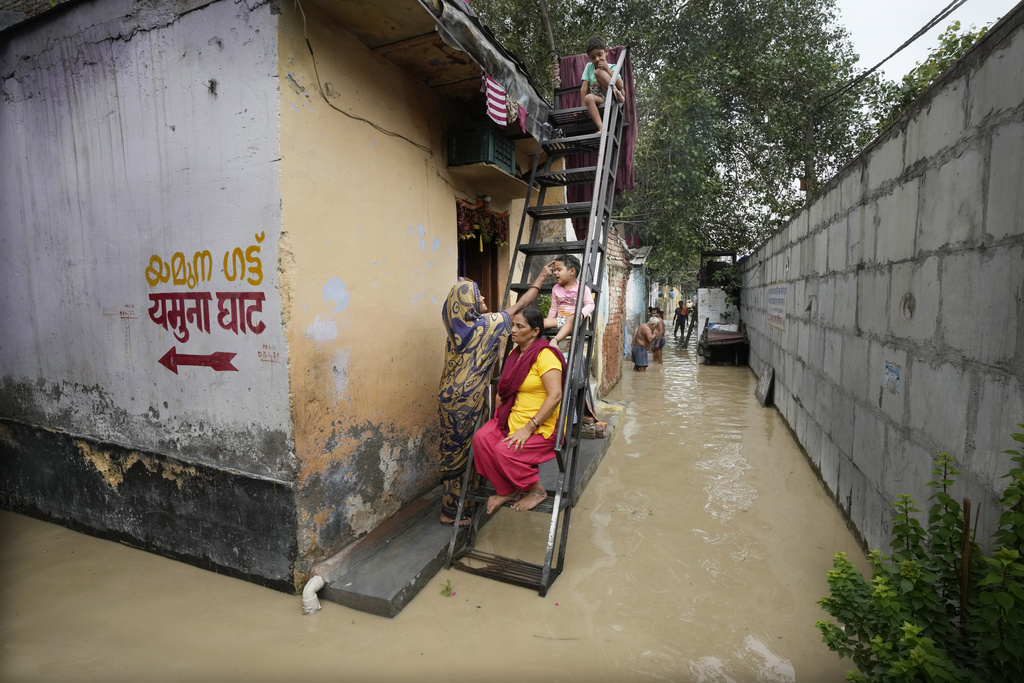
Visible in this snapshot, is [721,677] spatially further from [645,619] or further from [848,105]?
[848,105]

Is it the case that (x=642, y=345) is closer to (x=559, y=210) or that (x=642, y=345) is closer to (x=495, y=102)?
(x=559, y=210)

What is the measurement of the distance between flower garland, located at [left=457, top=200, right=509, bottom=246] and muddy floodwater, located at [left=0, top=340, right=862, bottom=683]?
8.45 ft

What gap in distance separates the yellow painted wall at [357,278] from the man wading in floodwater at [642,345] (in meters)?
8.50

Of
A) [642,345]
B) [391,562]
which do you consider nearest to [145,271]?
[391,562]

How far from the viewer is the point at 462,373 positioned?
3500mm

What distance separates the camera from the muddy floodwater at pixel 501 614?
246cm

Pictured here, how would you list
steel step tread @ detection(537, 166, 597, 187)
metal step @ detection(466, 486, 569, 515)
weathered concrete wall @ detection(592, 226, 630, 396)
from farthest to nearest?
weathered concrete wall @ detection(592, 226, 630, 396) → steel step tread @ detection(537, 166, 597, 187) → metal step @ detection(466, 486, 569, 515)

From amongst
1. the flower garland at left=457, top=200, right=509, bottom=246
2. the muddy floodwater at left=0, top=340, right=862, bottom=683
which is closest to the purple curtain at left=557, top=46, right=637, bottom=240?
the flower garland at left=457, top=200, right=509, bottom=246

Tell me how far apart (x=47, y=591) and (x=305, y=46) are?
11.7ft

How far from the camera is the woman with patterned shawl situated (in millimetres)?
3471

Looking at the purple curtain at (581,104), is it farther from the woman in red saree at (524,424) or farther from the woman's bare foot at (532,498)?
the woman's bare foot at (532,498)

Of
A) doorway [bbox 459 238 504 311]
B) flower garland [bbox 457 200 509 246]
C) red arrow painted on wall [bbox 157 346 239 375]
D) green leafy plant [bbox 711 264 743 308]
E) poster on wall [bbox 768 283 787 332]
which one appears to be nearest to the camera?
red arrow painted on wall [bbox 157 346 239 375]

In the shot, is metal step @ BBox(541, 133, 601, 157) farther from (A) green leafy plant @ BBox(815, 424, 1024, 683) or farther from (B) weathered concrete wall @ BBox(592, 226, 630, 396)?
(A) green leafy plant @ BBox(815, 424, 1024, 683)

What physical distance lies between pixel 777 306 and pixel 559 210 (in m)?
5.79
